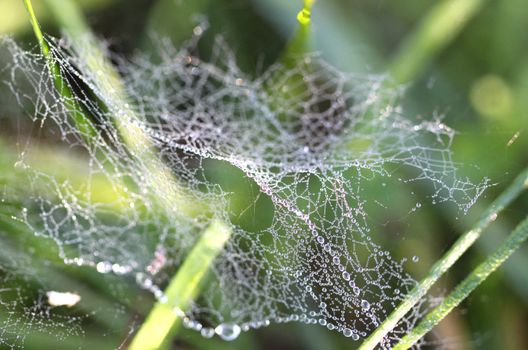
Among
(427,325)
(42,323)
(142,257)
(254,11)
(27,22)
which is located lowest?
(42,323)

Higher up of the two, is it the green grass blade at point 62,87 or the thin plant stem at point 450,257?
the thin plant stem at point 450,257

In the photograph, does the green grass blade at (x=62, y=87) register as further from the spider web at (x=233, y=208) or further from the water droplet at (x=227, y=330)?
the water droplet at (x=227, y=330)

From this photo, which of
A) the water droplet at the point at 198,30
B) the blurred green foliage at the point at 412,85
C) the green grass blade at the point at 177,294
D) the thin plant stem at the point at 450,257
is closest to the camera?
the thin plant stem at the point at 450,257

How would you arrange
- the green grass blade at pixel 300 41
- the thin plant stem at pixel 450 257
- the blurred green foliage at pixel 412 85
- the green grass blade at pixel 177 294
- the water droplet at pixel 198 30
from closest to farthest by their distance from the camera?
the thin plant stem at pixel 450 257
the green grass blade at pixel 177 294
the blurred green foliage at pixel 412 85
the green grass blade at pixel 300 41
the water droplet at pixel 198 30

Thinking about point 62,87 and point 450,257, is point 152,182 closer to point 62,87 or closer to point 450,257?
point 62,87

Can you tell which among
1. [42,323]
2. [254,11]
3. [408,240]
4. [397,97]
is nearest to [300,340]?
[408,240]

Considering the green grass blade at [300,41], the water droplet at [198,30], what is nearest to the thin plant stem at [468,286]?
the green grass blade at [300,41]

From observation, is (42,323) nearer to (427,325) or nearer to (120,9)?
(427,325)

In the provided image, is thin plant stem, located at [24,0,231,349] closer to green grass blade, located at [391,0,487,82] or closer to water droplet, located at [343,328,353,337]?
water droplet, located at [343,328,353,337]

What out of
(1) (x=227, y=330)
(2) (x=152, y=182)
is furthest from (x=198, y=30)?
(1) (x=227, y=330)
